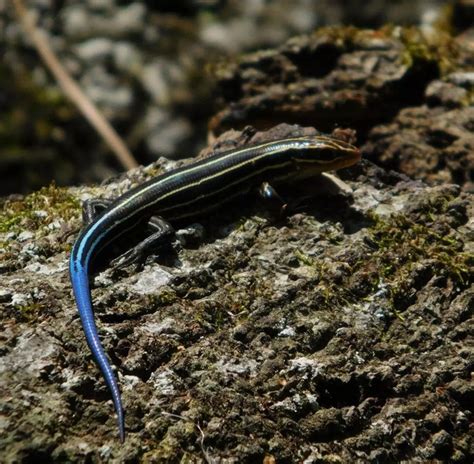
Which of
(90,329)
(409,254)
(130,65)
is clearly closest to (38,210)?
(90,329)

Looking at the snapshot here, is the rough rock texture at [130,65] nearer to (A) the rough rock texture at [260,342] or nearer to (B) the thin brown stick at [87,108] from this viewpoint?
(B) the thin brown stick at [87,108]

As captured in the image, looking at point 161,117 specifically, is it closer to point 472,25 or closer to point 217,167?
point 472,25

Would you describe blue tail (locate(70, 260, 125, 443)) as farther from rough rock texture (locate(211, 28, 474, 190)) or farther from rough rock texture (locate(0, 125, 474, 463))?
rough rock texture (locate(211, 28, 474, 190))

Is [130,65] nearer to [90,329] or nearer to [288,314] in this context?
[288,314]

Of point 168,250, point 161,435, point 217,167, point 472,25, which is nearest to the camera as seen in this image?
point 161,435

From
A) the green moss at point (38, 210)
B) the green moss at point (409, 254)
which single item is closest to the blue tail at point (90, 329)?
the green moss at point (38, 210)

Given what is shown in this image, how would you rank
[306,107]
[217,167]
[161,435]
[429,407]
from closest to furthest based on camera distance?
[161,435], [429,407], [217,167], [306,107]

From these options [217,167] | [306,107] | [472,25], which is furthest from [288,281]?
[472,25]
